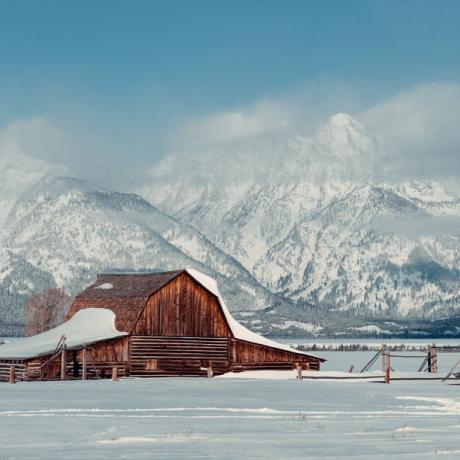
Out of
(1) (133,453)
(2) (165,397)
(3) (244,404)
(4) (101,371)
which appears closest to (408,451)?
(1) (133,453)

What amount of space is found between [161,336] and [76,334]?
18.1 ft

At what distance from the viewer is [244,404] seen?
40906 mm

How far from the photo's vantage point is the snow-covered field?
24.1m

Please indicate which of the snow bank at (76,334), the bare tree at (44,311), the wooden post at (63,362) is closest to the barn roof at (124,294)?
the snow bank at (76,334)

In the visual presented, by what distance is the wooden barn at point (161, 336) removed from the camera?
238 feet

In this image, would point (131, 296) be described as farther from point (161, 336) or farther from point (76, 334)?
point (76, 334)

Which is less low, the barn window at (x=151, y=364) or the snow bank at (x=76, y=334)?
the snow bank at (x=76, y=334)

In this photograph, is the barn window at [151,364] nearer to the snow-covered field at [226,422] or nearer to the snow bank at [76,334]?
the snow bank at [76,334]

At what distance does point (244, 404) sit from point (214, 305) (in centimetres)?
3640

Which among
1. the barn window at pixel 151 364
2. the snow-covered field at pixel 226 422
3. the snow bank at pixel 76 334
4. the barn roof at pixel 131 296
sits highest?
the barn roof at pixel 131 296

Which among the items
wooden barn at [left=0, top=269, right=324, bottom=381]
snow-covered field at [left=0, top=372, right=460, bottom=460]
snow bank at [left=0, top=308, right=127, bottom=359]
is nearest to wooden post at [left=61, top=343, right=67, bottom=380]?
snow bank at [left=0, top=308, right=127, bottom=359]

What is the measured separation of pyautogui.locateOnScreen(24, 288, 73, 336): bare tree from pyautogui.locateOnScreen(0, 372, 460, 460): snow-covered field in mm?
69108

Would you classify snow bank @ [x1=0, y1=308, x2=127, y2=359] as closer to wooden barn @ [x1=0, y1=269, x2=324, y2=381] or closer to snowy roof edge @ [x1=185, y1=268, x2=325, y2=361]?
wooden barn @ [x1=0, y1=269, x2=324, y2=381]

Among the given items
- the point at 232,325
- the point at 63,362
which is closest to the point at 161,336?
the point at 232,325
